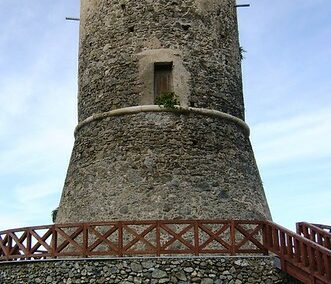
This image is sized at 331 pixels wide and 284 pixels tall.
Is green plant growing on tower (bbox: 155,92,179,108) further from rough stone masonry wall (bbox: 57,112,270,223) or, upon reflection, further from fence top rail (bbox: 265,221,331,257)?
fence top rail (bbox: 265,221,331,257)

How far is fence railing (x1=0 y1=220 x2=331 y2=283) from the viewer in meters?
11.4

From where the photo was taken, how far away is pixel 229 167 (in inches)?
609

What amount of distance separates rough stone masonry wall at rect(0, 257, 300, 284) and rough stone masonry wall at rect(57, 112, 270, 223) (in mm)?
2492

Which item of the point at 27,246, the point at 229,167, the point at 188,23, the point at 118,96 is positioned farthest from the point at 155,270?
the point at 188,23

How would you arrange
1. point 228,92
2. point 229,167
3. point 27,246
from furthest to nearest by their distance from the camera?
point 228,92, point 229,167, point 27,246

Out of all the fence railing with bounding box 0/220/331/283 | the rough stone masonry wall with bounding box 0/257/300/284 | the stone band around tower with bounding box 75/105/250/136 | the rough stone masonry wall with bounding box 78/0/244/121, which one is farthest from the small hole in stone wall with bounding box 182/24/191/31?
the rough stone masonry wall with bounding box 0/257/300/284

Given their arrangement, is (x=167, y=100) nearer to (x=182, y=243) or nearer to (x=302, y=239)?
(x=182, y=243)

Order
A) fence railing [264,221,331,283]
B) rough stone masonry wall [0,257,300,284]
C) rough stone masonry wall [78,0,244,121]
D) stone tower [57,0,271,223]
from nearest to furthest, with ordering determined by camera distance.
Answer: fence railing [264,221,331,283]
rough stone masonry wall [0,257,300,284]
stone tower [57,0,271,223]
rough stone masonry wall [78,0,244,121]

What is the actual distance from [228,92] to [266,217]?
3.53 meters

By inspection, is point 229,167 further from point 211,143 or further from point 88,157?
point 88,157

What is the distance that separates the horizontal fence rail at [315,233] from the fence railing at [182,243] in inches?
44.1

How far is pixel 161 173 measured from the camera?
14781 mm

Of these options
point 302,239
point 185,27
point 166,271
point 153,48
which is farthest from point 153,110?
point 302,239

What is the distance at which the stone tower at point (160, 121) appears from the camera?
14695mm
